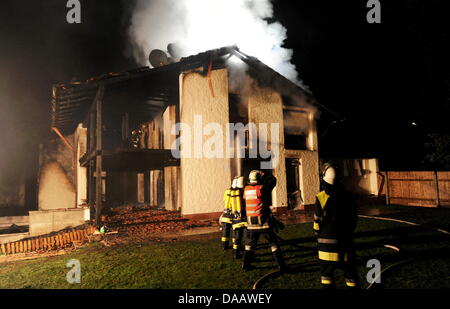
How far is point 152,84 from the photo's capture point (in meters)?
11.3

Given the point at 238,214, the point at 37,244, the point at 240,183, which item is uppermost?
the point at 240,183

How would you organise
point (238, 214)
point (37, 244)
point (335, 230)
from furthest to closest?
point (37, 244), point (238, 214), point (335, 230)

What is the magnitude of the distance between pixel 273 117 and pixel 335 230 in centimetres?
963

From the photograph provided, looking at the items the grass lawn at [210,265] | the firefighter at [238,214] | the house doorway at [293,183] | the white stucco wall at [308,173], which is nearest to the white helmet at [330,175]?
the grass lawn at [210,265]

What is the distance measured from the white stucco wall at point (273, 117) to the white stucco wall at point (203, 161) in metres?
1.49

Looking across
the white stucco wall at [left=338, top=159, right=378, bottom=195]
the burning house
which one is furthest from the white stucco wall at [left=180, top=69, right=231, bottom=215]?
the white stucco wall at [left=338, top=159, right=378, bottom=195]

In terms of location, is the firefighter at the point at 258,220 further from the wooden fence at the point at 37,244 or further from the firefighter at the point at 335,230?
the wooden fence at the point at 37,244

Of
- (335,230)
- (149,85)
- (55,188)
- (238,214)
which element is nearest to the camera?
(335,230)

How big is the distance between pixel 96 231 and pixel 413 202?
15041 mm

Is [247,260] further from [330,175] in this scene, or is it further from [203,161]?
[203,161]

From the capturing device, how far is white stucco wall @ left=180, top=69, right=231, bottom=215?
10477 millimetres

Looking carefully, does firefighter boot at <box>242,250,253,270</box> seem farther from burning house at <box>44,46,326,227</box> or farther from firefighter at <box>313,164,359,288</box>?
burning house at <box>44,46,326,227</box>

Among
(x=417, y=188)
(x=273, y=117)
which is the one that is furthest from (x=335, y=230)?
(x=417, y=188)

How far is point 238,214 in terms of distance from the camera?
5816 millimetres
